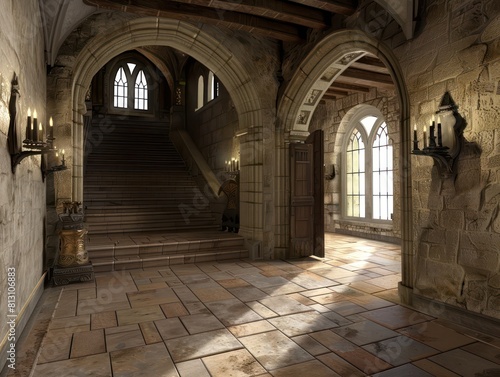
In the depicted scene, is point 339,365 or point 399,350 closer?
point 339,365

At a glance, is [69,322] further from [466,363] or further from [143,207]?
[143,207]

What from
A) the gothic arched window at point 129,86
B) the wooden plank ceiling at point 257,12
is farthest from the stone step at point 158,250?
the gothic arched window at point 129,86

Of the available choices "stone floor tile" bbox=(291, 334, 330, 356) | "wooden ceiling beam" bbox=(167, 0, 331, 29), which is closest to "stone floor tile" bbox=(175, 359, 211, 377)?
"stone floor tile" bbox=(291, 334, 330, 356)

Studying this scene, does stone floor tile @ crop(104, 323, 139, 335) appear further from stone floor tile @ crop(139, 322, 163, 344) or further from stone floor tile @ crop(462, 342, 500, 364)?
stone floor tile @ crop(462, 342, 500, 364)

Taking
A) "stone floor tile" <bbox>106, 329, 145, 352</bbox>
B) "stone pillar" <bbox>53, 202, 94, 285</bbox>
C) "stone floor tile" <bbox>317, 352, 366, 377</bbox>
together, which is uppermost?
"stone pillar" <bbox>53, 202, 94, 285</bbox>

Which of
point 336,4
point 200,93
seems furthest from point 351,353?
point 200,93

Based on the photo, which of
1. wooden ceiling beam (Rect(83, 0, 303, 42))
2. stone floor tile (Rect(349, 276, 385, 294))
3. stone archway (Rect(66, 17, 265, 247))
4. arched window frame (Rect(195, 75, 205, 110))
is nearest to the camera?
stone floor tile (Rect(349, 276, 385, 294))

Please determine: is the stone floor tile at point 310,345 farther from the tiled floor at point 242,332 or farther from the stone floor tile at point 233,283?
the stone floor tile at point 233,283

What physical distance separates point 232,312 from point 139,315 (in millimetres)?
848

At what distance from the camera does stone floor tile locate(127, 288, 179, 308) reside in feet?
11.5

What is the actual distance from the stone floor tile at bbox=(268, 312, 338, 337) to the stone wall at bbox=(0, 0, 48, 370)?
195 cm

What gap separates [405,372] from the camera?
86.4 inches

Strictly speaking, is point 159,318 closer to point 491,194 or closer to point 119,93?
point 491,194

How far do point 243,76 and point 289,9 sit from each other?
57.5 inches
